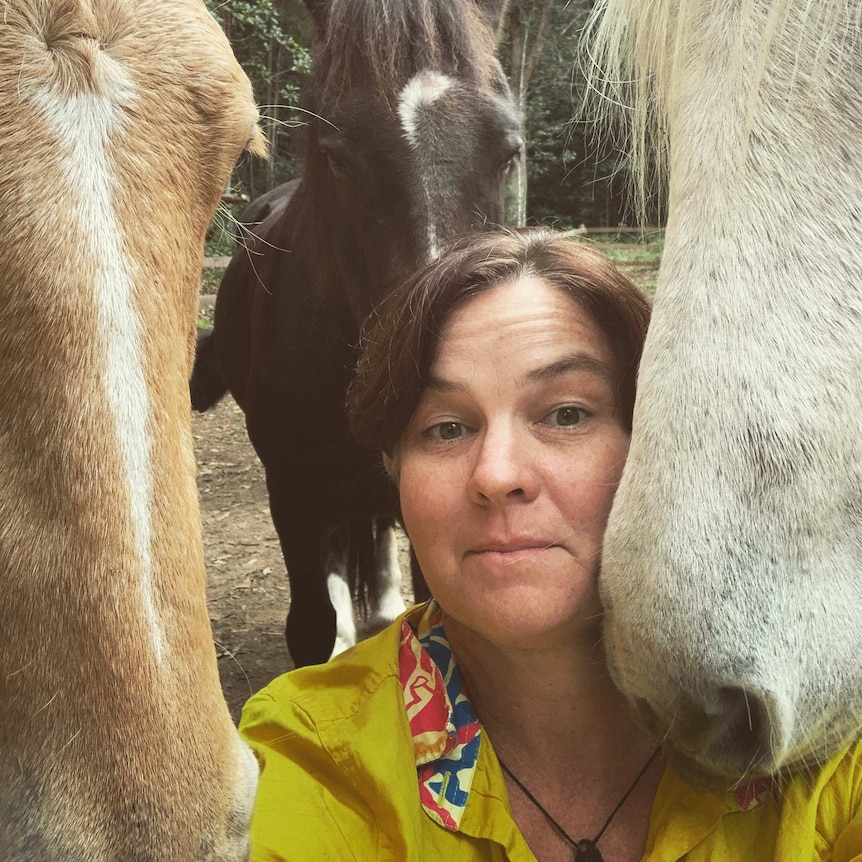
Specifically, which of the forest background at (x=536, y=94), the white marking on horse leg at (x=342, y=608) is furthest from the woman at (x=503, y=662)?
the forest background at (x=536, y=94)

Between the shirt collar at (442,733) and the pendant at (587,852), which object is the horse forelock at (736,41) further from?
the pendant at (587,852)

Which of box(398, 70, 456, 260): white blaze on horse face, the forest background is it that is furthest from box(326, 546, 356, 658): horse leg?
Answer: the forest background

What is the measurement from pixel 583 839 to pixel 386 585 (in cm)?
310

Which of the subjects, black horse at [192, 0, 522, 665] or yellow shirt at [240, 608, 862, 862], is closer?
yellow shirt at [240, 608, 862, 862]

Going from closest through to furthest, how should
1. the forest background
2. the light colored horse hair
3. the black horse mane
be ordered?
the light colored horse hair < the black horse mane < the forest background

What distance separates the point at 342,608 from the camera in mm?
4125

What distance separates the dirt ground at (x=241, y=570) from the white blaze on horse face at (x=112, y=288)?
6.82 feet

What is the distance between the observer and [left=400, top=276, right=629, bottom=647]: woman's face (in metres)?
1.28

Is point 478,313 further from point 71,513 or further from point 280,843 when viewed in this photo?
point 280,843

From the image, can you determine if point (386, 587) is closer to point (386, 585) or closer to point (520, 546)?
point (386, 585)

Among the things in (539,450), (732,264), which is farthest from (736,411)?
(539,450)

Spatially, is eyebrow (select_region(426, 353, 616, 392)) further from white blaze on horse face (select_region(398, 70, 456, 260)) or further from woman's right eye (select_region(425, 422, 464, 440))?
white blaze on horse face (select_region(398, 70, 456, 260))

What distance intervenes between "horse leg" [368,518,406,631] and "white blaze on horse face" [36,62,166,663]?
3057 mm

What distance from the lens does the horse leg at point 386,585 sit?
4.34 meters
